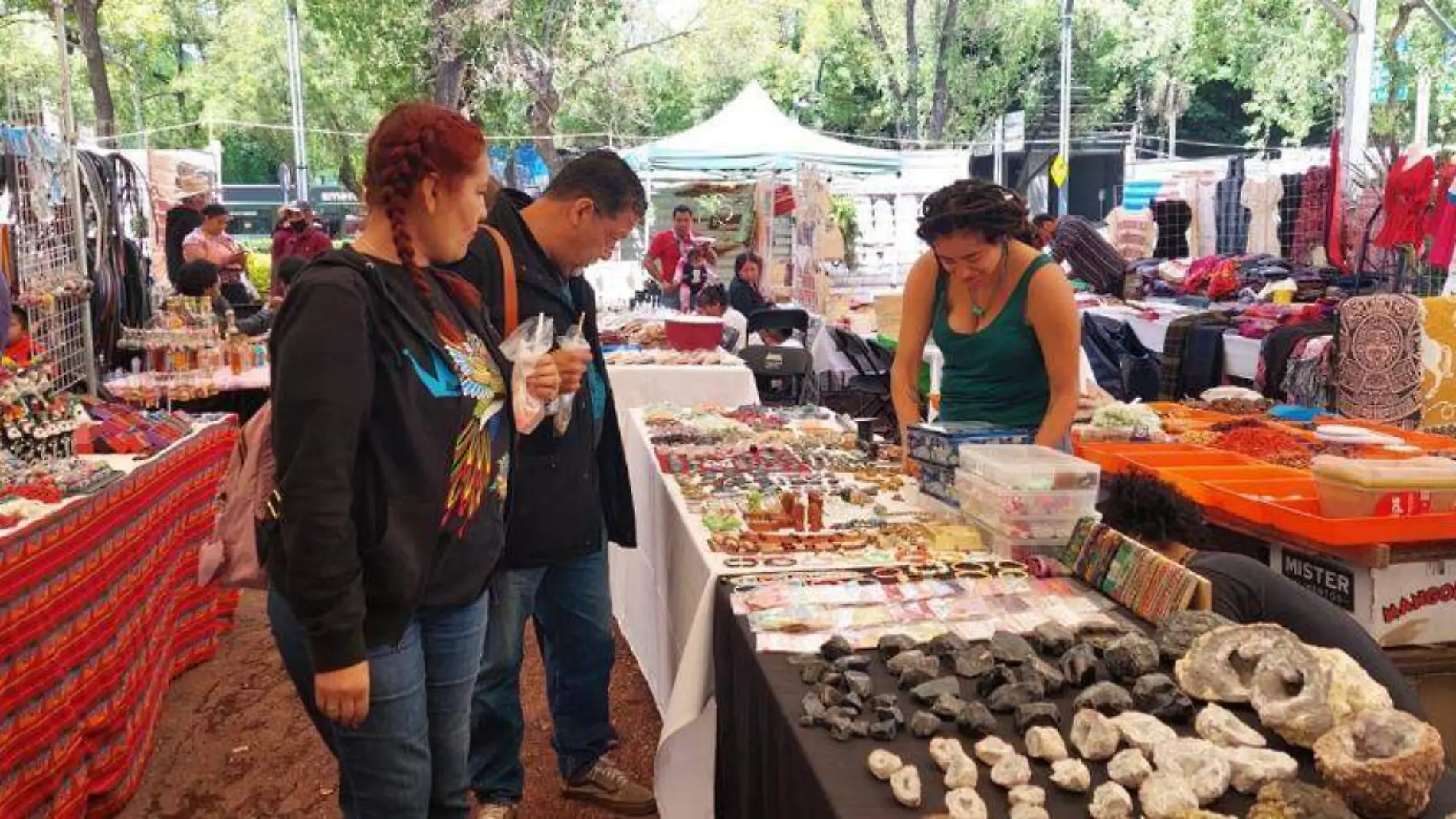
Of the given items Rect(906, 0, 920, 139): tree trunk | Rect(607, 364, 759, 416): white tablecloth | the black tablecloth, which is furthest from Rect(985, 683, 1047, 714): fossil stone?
Rect(906, 0, 920, 139): tree trunk

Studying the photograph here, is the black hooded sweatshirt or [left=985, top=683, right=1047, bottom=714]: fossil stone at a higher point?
the black hooded sweatshirt

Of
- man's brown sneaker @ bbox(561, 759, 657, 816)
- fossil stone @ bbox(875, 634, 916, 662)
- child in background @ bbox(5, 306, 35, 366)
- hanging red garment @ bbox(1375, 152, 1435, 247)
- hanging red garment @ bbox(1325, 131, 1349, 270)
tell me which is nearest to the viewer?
fossil stone @ bbox(875, 634, 916, 662)

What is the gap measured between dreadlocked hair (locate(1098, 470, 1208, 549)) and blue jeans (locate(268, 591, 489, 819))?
4.19ft

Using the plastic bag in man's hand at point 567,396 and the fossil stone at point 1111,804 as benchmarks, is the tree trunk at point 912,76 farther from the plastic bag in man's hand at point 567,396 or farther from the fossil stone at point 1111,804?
the fossil stone at point 1111,804

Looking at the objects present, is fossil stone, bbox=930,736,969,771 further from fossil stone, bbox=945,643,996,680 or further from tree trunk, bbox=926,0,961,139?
tree trunk, bbox=926,0,961,139

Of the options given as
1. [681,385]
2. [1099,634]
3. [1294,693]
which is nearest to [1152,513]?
[1099,634]

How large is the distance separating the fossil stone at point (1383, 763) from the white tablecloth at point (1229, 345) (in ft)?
17.3

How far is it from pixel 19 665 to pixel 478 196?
1.77 m

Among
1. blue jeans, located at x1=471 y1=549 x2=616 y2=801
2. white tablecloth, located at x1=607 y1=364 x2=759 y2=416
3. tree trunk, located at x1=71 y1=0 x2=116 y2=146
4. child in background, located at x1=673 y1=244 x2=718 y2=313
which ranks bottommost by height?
blue jeans, located at x1=471 y1=549 x2=616 y2=801

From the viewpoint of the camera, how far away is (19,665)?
8.73 ft

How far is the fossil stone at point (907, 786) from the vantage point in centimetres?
148

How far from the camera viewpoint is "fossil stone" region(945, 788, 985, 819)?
143 centimetres

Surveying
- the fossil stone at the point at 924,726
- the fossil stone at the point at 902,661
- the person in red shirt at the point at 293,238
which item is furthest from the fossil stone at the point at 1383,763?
the person in red shirt at the point at 293,238

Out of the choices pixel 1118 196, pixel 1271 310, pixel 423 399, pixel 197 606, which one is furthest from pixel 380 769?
pixel 1118 196
